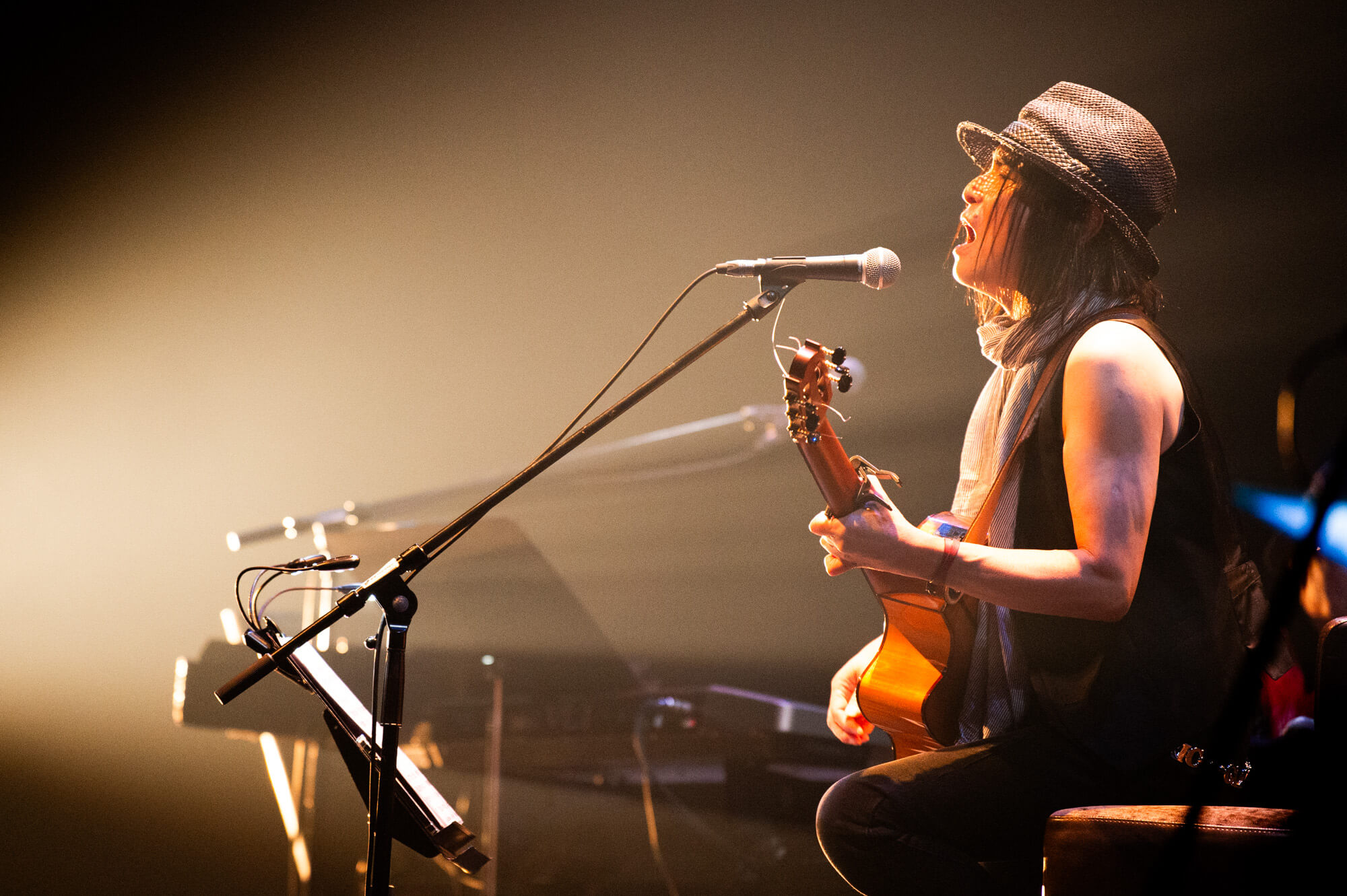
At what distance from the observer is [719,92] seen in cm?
322

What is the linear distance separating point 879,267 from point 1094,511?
475 mm

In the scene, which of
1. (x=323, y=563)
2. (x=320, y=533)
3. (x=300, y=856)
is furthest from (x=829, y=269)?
(x=300, y=856)

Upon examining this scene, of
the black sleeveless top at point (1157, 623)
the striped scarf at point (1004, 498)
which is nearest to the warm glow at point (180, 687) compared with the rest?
the striped scarf at point (1004, 498)

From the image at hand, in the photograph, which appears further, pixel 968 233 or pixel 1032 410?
pixel 968 233

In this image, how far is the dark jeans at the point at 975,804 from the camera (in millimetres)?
1367

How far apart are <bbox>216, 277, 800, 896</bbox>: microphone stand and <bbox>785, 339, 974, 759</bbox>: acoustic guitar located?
14 cm

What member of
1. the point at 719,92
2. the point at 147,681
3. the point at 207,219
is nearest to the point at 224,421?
the point at 207,219

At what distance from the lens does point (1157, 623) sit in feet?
4.50

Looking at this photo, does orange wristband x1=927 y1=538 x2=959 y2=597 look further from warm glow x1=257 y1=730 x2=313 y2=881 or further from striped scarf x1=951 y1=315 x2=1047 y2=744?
warm glow x1=257 y1=730 x2=313 y2=881

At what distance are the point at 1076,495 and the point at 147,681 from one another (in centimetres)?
377

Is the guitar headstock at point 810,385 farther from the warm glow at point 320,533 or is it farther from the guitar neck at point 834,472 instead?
the warm glow at point 320,533

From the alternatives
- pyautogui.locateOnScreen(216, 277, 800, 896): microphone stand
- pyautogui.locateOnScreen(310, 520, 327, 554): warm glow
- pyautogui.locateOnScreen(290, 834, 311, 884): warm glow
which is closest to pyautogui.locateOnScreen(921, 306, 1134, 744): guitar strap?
pyautogui.locateOnScreen(216, 277, 800, 896): microphone stand

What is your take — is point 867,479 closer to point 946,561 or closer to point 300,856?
point 946,561

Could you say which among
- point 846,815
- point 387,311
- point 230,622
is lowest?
point 230,622
